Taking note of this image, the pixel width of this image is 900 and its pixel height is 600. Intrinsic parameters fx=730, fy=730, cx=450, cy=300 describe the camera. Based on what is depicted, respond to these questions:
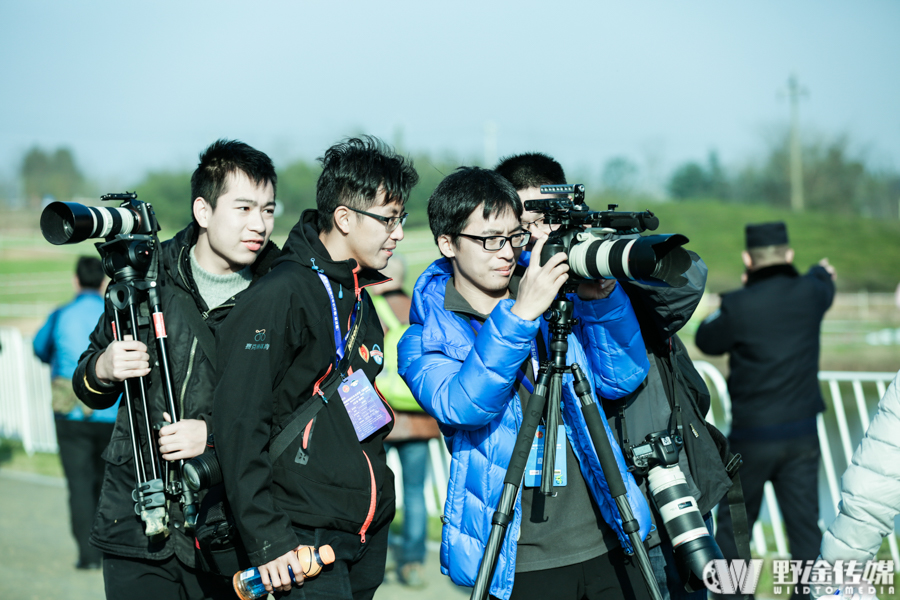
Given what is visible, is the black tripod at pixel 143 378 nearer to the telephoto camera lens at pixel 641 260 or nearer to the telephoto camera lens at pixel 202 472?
the telephoto camera lens at pixel 202 472

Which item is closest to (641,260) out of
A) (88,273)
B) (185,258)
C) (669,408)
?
(669,408)

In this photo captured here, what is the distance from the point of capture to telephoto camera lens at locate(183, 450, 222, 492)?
2188 mm

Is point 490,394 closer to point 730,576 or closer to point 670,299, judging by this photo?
point 670,299

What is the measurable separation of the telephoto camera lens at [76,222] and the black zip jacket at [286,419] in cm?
59

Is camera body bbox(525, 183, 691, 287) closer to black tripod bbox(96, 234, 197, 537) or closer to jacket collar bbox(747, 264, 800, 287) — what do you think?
black tripod bbox(96, 234, 197, 537)

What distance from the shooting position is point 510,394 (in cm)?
233

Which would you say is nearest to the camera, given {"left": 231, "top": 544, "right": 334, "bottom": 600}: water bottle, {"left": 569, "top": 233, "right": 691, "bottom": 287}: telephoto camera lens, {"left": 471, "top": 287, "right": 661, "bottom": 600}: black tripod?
{"left": 569, "top": 233, "right": 691, "bottom": 287}: telephoto camera lens

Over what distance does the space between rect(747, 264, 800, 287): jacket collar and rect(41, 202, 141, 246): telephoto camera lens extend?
380 cm

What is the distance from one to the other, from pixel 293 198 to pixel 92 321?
17182mm

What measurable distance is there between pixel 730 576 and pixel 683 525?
16.0 inches

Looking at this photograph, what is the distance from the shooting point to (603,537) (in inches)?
93.2

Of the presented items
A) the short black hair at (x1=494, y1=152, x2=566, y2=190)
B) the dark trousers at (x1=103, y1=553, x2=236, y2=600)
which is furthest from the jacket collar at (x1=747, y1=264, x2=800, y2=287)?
the dark trousers at (x1=103, y1=553, x2=236, y2=600)

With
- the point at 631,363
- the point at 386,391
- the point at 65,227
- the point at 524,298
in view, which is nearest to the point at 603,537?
the point at 631,363

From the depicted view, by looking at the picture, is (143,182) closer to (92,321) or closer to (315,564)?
(92,321)
